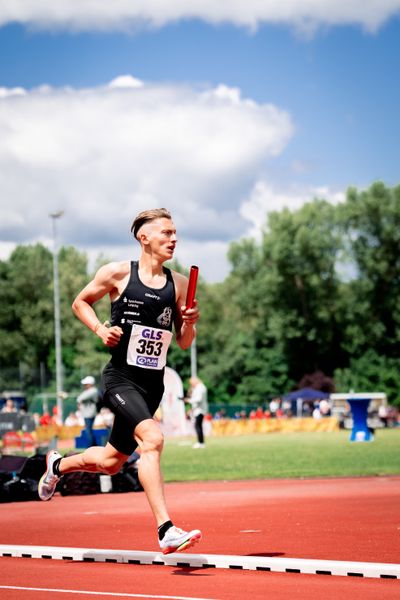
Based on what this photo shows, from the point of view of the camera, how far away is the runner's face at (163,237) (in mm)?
8336

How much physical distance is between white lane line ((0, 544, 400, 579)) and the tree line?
62.2m

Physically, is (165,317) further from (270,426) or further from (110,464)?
(270,426)

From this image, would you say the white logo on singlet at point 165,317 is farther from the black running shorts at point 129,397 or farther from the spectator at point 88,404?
the spectator at point 88,404

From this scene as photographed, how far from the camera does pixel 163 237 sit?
330 inches

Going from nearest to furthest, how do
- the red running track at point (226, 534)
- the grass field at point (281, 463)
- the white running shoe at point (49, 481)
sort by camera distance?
1. the red running track at point (226, 534)
2. the white running shoe at point (49, 481)
3. the grass field at point (281, 463)

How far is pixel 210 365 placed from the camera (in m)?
99.7

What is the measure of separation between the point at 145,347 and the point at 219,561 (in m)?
1.65

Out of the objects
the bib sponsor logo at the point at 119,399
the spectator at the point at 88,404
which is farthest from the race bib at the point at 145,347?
the spectator at the point at 88,404

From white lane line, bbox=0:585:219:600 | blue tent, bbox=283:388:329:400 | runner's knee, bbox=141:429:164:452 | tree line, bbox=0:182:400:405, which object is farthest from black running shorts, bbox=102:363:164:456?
blue tent, bbox=283:388:329:400

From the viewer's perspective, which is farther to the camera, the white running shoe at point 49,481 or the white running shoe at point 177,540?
the white running shoe at point 49,481

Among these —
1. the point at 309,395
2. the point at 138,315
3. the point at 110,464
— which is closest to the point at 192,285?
the point at 138,315

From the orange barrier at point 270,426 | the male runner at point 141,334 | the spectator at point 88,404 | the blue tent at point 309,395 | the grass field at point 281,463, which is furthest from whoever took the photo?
the blue tent at point 309,395

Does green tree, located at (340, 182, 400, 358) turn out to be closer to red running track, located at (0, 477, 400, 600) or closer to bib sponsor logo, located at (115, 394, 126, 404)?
red running track, located at (0, 477, 400, 600)

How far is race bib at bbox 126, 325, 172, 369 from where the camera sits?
26.5 ft
